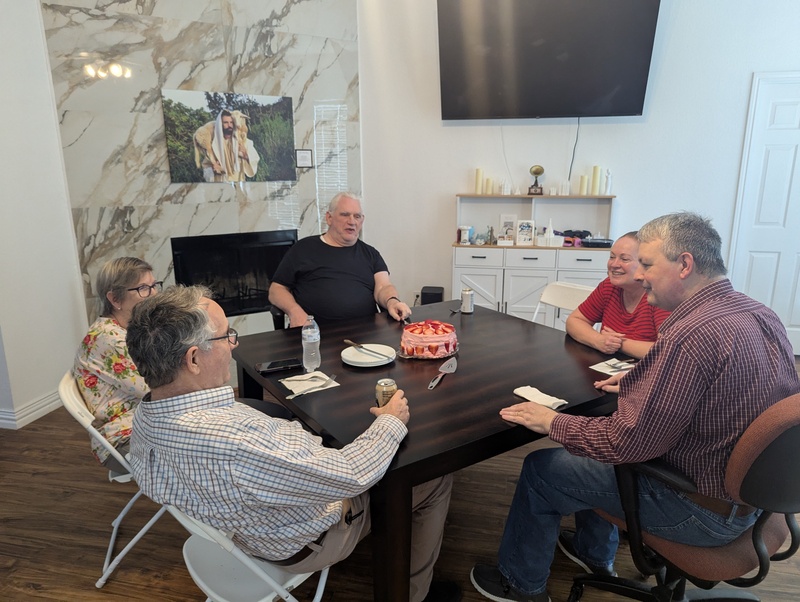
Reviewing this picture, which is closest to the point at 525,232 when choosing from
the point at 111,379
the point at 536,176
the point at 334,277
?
the point at 536,176

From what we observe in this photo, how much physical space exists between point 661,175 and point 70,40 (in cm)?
446

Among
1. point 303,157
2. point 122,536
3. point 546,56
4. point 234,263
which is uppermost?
point 546,56

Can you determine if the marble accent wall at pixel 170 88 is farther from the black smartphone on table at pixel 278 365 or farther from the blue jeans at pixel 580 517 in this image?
the blue jeans at pixel 580 517

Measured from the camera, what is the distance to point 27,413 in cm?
314

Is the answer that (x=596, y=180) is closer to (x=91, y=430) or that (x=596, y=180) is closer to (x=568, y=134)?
(x=568, y=134)

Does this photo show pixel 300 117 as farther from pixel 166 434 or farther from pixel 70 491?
pixel 166 434

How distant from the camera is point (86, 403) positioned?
1815mm

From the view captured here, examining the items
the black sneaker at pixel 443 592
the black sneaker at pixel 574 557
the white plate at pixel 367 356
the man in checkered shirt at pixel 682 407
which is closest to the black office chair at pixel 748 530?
the man in checkered shirt at pixel 682 407

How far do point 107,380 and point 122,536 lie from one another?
773 millimetres

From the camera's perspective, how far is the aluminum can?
260cm

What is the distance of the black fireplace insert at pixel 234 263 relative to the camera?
4.01m

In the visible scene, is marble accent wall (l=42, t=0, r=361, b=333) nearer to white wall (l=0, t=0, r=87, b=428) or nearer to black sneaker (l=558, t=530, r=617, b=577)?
white wall (l=0, t=0, r=87, b=428)

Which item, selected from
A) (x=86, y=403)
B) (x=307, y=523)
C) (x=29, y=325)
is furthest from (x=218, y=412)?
(x=29, y=325)

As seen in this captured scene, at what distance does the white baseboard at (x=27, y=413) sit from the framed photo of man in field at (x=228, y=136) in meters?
1.75
